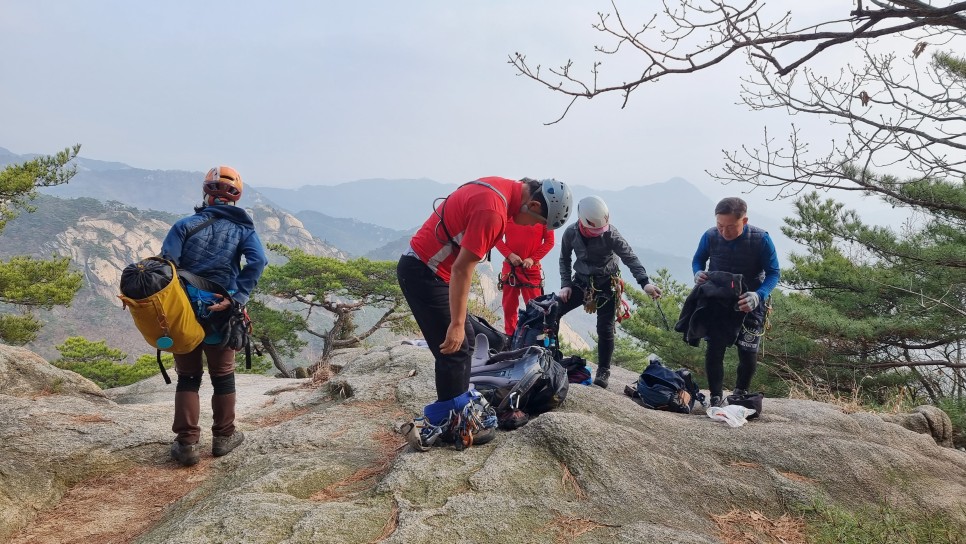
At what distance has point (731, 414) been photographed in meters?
4.80

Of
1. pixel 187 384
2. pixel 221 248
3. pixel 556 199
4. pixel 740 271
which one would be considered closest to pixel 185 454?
pixel 187 384

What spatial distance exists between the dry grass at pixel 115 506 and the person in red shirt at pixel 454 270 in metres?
1.72

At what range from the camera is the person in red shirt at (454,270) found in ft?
10.7

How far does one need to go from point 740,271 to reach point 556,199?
2793 millimetres

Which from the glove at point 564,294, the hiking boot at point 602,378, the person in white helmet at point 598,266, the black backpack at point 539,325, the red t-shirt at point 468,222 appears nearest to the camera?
the red t-shirt at point 468,222

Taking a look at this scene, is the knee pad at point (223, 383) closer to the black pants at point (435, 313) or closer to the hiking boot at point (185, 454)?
the hiking boot at point (185, 454)

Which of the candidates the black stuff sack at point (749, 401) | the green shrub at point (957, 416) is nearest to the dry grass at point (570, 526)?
the black stuff sack at point (749, 401)

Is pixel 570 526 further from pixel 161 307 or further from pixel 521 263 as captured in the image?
pixel 521 263

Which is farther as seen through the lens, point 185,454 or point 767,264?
point 767,264

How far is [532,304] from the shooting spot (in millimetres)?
5801

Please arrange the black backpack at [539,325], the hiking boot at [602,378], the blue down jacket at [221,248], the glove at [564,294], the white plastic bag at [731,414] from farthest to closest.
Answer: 1. the hiking boot at [602,378]
2. the glove at [564,294]
3. the black backpack at [539,325]
4. the white plastic bag at [731,414]
5. the blue down jacket at [221,248]

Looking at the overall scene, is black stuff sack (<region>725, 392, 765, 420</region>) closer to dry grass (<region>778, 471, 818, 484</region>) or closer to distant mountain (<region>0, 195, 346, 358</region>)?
dry grass (<region>778, 471, 818, 484</region>)

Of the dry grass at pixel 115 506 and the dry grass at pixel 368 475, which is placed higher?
the dry grass at pixel 368 475

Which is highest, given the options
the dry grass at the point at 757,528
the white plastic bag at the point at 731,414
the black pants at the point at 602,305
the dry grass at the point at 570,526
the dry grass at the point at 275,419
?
the black pants at the point at 602,305
